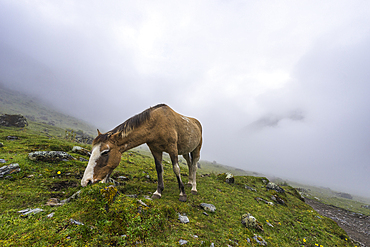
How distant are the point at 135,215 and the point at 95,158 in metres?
3.13

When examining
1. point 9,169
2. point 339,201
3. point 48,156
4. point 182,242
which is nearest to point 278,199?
point 182,242

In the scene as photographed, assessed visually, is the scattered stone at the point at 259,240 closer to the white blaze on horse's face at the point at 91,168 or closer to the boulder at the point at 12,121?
the white blaze on horse's face at the point at 91,168

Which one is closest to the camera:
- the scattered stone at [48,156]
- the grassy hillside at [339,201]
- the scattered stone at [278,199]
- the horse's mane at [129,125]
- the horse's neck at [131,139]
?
the horse's mane at [129,125]

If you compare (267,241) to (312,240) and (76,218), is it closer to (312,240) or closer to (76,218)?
(312,240)

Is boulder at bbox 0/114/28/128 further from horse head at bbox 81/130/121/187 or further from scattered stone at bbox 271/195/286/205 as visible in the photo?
scattered stone at bbox 271/195/286/205

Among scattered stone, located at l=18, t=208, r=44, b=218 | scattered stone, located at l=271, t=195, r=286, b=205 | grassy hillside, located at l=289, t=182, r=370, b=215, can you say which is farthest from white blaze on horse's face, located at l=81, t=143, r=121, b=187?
grassy hillside, located at l=289, t=182, r=370, b=215

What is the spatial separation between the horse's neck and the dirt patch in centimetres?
345

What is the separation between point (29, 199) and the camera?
17.1 feet

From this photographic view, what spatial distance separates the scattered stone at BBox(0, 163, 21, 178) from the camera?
6.57 m

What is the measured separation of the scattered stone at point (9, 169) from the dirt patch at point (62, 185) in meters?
2.24

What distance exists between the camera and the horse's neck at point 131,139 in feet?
21.7

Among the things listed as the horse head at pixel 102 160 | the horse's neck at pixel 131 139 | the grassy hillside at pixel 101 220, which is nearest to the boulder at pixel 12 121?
the grassy hillside at pixel 101 220

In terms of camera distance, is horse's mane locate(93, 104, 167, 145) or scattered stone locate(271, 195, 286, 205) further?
scattered stone locate(271, 195, 286, 205)

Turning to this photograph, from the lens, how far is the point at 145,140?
23.8 ft
